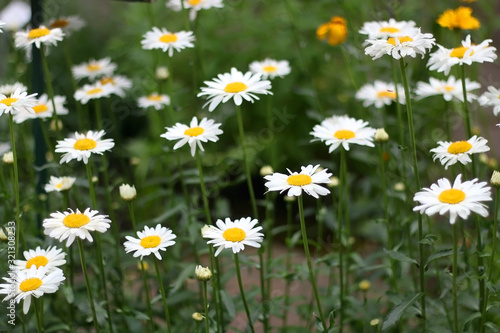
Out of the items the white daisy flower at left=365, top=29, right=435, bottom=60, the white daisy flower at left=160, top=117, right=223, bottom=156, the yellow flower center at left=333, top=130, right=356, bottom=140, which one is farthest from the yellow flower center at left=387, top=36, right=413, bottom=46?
the white daisy flower at left=160, top=117, right=223, bottom=156

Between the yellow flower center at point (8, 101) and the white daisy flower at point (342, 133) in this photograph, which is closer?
the yellow flower center at point (8, 101)

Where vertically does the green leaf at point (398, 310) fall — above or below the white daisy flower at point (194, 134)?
below

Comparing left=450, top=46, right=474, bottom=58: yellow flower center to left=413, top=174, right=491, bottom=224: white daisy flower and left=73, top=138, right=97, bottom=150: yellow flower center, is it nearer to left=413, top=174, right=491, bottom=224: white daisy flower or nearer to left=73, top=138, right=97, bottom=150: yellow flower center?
left=413, top=174, right=491, bottom=224: white daisy flower

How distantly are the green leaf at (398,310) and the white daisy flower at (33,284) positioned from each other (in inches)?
21.7

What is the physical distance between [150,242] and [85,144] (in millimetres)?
259

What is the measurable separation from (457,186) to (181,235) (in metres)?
0.83

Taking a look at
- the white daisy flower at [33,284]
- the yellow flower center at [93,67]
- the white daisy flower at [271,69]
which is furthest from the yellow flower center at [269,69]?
the white daisy flower at [33,284]

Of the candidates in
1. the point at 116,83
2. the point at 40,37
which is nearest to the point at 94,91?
the point at 116,83

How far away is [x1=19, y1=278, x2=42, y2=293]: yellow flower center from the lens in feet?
3.75

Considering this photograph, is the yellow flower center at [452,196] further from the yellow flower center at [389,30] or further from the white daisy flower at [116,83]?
the white daisy flower at [116,83]

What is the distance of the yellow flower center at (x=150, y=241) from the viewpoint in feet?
3.94

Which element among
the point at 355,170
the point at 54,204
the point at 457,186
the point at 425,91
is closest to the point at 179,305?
the point at 54,204

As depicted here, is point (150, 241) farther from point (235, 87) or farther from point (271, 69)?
point (271, 69)

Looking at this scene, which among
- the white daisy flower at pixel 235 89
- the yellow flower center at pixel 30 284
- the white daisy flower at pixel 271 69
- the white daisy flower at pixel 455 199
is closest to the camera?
the white daisy flower at pixel 455 199
